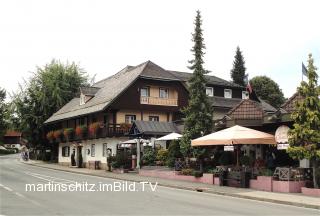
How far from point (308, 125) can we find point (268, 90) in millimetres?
52299

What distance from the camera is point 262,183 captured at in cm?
2200

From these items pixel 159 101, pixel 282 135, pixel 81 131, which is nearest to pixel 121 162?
pixel 159 101

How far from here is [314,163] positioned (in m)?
20.2

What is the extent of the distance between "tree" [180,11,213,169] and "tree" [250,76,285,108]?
139ft

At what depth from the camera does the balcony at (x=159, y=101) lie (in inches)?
1775

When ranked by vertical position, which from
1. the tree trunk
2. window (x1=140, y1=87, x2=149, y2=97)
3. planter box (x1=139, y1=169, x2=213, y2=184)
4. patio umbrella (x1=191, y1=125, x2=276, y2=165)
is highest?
window (x1=140, y1=87, x2=149, y2=97)

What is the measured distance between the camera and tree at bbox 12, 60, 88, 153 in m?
61.0

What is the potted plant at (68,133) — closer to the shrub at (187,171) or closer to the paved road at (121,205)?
the shrub at (187,171)

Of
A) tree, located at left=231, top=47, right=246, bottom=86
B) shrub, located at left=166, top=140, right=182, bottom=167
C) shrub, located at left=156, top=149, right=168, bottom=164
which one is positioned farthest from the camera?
tree, located at left=231, top=47, right=246, bottom=86

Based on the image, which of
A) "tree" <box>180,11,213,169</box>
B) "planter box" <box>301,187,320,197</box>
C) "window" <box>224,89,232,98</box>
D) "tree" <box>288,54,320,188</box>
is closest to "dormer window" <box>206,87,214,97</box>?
"window" <box>224,89,232,98</box>

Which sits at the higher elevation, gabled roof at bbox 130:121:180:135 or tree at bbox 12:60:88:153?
tree at bbox 12:60:88:153

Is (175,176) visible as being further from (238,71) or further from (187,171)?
(238,71)

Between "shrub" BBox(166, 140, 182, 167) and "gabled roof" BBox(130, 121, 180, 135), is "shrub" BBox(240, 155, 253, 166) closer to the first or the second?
"shrub" BBox(166, 140, 182, 167)

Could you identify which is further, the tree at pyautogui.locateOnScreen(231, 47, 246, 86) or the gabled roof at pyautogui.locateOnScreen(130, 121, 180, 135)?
the tree at pyautogui.locateOnScreen(231, 47, 246, 86)
